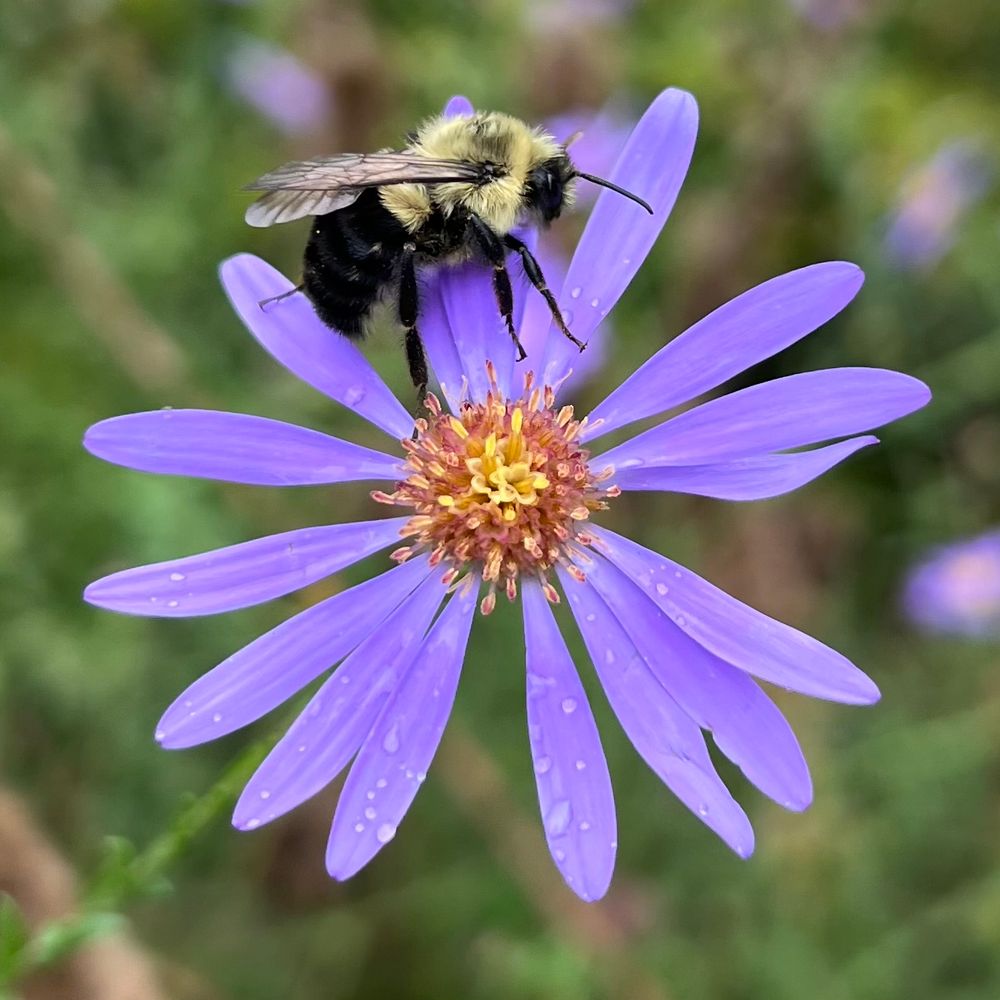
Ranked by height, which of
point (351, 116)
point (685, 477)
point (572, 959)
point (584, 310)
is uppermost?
point (351, 116)

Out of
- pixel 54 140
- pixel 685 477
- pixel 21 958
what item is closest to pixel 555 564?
pixel 685 477

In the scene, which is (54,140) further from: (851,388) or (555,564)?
(851,388)

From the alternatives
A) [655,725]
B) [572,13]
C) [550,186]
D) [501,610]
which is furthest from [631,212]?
[572,13]

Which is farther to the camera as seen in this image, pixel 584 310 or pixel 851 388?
pixel 584 310

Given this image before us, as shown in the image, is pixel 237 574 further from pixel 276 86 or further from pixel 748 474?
pixel 276 86

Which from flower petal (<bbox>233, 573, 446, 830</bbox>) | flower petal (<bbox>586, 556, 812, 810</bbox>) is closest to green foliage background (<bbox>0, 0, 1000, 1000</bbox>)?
flower petal (<bbox>233, 573, 446, 830</bbox>)

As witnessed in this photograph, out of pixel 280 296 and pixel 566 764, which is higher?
pixel 280 296

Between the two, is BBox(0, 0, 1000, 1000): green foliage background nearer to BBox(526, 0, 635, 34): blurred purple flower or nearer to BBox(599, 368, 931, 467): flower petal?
BBox(526, 0, 635, 34): blurred purple flower

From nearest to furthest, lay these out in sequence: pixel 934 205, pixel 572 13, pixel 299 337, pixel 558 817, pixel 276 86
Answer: pixel 558 817 < pixel 299 337 < pixel 934 205 < pixel 572 13 < pixel 276 86
